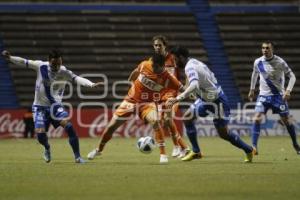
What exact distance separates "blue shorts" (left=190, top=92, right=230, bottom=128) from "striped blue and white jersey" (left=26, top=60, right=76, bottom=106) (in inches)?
93.5

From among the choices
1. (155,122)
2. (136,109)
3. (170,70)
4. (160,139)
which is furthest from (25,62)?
Result: (170,70)

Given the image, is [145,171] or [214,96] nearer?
[145,171]

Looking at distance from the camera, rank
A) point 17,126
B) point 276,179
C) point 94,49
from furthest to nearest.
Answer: point 94,49 → point 17,126 → point 276,179

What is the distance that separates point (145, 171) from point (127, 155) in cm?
496

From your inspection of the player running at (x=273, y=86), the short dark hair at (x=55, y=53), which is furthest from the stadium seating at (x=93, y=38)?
the short dark hair at (x=55, y=53)

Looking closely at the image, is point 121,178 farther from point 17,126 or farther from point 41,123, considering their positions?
point 17,126

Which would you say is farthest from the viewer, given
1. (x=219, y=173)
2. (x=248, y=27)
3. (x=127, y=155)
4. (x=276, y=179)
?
(x=248, y=27)

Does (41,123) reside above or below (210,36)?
below

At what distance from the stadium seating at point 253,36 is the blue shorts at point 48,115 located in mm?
20211

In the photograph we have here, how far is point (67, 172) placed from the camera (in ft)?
40.5

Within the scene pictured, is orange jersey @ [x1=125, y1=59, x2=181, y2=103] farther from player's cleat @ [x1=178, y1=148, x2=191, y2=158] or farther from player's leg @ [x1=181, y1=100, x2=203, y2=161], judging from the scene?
player's cleat @ [x1=178, y1=148, x2=191, y2=158]

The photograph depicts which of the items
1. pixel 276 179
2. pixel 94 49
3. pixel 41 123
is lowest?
pixel 276 179

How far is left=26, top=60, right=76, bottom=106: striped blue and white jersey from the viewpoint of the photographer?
47.9 feet

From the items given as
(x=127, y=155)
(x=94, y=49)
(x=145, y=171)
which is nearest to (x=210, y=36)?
(x=94, y=49)
